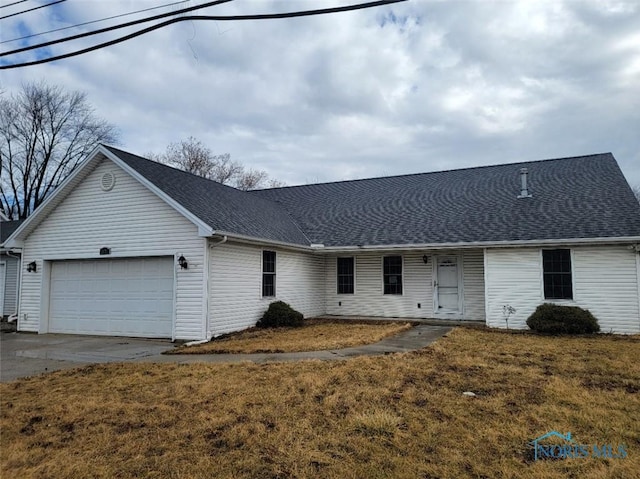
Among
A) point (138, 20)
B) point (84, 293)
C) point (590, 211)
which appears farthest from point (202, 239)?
point (590, 211)

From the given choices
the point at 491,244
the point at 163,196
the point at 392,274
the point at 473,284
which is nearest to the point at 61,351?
the point at 163,196

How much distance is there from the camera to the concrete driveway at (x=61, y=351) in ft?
26.6

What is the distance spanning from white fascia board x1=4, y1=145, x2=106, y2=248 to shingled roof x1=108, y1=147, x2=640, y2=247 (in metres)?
0.69

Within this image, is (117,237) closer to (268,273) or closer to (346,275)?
(268,273)

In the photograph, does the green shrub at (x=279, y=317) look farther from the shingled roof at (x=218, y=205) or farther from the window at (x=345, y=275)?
the window at (x=345, y=275)

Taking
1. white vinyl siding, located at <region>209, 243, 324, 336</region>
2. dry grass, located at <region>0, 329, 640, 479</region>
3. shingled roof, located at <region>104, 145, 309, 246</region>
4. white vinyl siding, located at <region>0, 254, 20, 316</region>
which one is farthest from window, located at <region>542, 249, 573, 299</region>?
white vinyl siding, located at <region>0, 254, 20, 316</region>

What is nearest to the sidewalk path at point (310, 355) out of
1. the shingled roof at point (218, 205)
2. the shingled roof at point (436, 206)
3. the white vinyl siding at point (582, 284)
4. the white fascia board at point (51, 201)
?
the shingled roof at point (218, 205)

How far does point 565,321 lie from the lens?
11477 millimetres

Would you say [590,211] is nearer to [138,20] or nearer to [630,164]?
[138,20]

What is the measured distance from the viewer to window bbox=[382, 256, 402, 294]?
15.2m

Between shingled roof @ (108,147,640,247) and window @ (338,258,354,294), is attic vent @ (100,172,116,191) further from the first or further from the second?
window @ (338,258,354,294)

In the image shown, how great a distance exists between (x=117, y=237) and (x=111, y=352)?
3844 mm

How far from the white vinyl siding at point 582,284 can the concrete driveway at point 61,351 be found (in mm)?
9564

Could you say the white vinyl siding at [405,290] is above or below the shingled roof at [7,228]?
below
